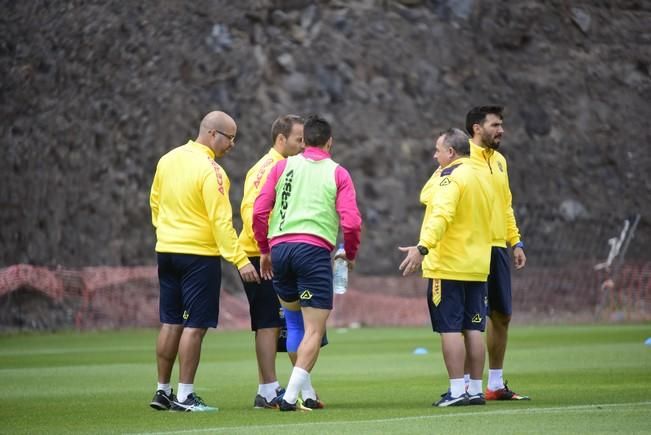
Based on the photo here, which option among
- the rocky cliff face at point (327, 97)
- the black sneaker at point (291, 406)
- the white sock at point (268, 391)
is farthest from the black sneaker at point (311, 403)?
the rocky cliff face at point (327, 97)

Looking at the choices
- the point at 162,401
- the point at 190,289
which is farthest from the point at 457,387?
the point at 162,401

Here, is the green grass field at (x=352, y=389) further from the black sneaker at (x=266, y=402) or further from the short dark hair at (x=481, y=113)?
the short dark hair at (x=481, y=113)

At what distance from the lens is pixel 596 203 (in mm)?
36594

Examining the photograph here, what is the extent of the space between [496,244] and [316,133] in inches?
69.4

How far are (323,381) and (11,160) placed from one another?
2067 cm

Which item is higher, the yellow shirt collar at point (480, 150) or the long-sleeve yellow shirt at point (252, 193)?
the yellow shirt collar at point (480, 150)

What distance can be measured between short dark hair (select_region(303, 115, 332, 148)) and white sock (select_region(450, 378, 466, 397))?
1.83 meters

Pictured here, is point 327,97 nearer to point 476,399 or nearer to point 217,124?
point 217,124

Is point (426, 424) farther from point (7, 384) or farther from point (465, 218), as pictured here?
point (7, 384)

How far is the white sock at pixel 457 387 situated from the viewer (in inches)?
352

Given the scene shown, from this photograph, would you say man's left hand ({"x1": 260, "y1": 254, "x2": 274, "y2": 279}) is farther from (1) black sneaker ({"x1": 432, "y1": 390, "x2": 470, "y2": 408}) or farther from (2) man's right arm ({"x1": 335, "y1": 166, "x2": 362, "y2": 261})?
(1) black sneaker ({"x1": 432, "y1": 390, "x2": 470, "y2": 408})

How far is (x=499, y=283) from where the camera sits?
9.80 m

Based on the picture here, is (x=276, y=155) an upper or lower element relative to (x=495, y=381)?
upper

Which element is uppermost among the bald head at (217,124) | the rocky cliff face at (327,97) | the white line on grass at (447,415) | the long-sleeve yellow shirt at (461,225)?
the rocky cliff face at (327,97)
